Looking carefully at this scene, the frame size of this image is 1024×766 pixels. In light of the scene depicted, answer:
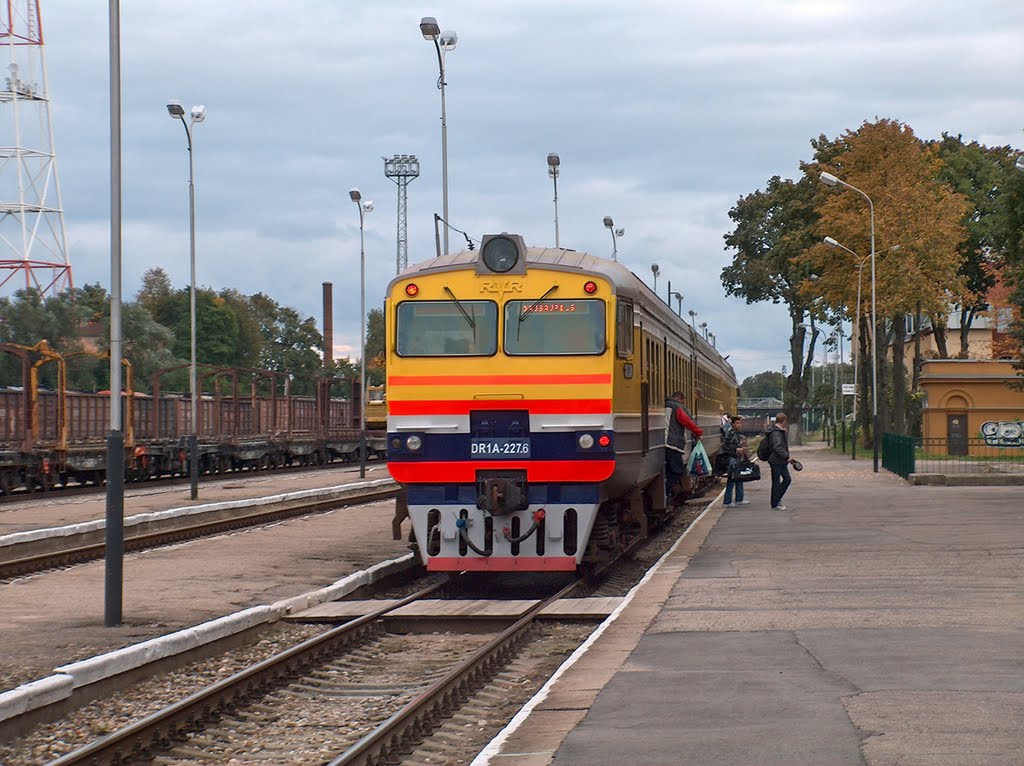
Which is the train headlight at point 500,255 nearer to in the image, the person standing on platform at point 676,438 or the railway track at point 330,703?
the railway track at point 330,703

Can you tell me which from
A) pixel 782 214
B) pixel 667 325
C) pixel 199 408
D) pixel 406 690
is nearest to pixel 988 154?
pixel 782 214

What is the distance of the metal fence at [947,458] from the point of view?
1358 inches

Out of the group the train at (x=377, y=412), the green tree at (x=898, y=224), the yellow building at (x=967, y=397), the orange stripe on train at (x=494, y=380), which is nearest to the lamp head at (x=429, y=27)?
the orange stripe on train at (x=494, y=380)

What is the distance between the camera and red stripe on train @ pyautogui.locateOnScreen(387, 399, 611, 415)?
46.0 feet

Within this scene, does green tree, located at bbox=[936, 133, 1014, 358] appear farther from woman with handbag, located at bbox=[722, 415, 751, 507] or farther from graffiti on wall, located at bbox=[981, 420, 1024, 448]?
woman with handbag, located at bbox=[722, 415, 751, 507]

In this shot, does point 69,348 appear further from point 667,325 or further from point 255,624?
point 255,624

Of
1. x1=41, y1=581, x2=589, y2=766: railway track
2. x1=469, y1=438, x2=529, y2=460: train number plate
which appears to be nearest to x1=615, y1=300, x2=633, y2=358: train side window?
x1=469, y1=438, x2=529, y2=460: train number plate

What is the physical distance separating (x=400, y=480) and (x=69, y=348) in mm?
62955

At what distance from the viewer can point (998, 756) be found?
20.9 ft

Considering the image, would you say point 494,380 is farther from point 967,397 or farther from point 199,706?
point 967,397

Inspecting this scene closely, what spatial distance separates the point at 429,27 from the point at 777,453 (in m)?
12.4

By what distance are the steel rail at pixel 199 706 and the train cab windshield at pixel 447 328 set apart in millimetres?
3640

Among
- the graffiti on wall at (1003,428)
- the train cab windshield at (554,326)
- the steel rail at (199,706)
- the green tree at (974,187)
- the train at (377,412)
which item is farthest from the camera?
the green tree at (974,187)

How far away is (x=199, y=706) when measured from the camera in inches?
337
